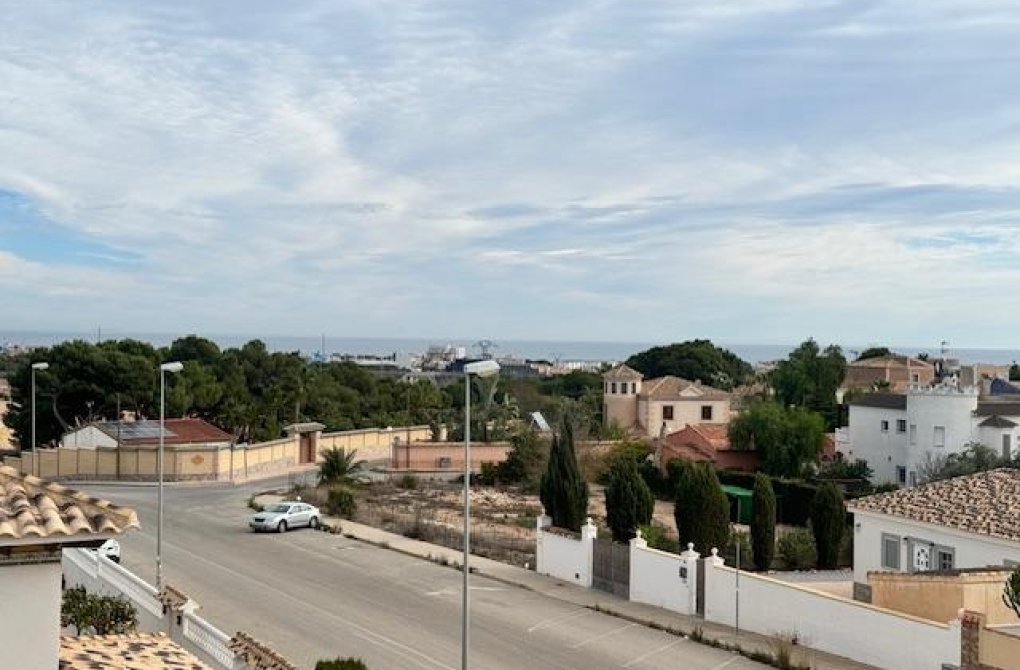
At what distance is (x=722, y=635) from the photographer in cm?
2353

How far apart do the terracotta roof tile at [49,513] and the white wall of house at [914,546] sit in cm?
2087

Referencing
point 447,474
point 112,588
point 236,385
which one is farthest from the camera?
point 236,385

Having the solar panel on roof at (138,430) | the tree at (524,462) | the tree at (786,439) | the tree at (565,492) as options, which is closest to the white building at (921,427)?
the tree at (786,439)

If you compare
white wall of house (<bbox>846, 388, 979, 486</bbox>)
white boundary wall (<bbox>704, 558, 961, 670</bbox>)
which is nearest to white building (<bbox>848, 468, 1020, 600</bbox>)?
white boundary wall (<bbox>704, 558, 961, 670</bbox>)

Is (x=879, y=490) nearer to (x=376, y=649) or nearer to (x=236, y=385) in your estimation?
(x=376, y=649)

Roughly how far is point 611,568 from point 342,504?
15.5m

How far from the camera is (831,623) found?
21969 mm

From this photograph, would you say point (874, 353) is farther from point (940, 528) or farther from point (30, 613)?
point (30, 613)

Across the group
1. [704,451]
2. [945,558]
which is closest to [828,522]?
[945,558]

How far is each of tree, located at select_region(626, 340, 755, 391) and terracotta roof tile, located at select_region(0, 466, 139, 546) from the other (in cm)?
10242

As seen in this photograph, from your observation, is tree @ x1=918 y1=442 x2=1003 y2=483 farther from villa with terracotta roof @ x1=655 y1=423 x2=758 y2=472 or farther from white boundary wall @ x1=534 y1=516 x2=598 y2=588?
white boundary wall @ x1=534 y1=516 x2=598 y2=588

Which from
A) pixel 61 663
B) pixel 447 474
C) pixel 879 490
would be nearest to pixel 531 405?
pixel 447 474

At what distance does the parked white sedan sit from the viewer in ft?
120

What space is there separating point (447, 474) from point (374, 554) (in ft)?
88.6
